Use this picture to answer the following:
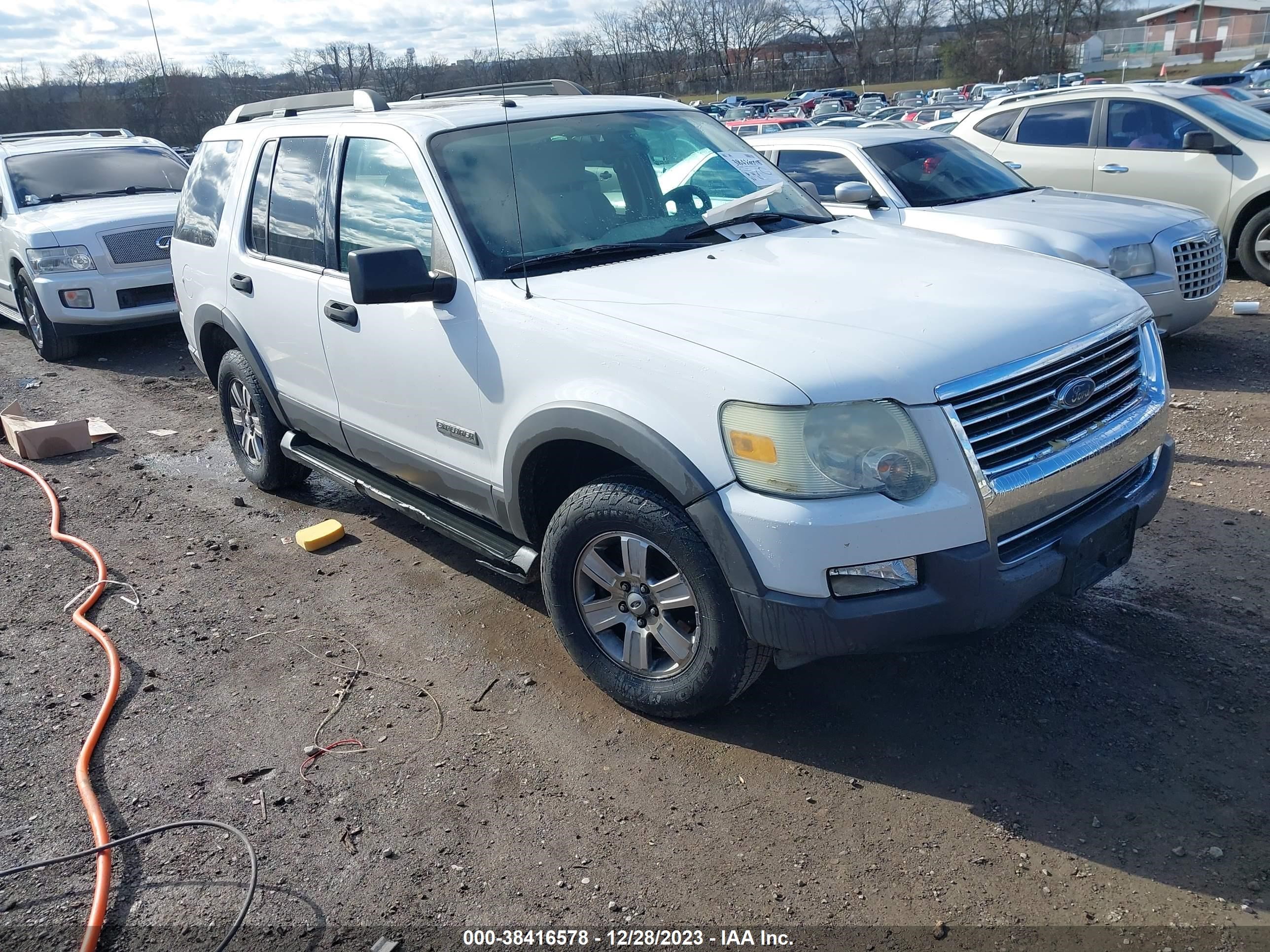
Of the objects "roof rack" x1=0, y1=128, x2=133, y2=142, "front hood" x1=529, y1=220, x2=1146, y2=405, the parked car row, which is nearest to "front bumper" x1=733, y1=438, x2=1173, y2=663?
the parked car row

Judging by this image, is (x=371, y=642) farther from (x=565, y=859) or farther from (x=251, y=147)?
(x=251, y=147)

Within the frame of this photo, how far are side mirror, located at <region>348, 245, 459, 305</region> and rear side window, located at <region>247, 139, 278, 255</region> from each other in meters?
1.75

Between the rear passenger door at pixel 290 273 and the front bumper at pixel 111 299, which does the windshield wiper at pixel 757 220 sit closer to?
the rear passenger door at pixel 290 273

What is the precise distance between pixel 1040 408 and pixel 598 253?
1648mm

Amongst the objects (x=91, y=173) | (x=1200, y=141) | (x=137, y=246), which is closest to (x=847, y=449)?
(x=1200, y=141)

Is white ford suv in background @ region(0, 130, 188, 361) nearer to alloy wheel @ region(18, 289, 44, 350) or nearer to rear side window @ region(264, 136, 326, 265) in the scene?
alloy wheel @ region(18, 289, 44, 350)

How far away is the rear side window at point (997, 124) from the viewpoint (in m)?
10.1

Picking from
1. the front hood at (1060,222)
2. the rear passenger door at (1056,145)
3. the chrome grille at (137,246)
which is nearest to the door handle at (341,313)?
the front hood at (1060,222)

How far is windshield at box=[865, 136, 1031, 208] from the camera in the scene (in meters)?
7.62

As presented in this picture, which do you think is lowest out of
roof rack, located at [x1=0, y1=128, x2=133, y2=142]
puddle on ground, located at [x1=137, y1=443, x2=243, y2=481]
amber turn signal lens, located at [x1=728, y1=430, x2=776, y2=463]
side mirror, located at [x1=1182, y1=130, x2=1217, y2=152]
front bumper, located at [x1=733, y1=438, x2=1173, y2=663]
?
puddle on ground, located at [x1=137, y1=443, x2=243, y2=481]

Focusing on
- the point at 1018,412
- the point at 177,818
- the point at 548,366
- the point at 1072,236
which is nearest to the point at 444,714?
the point at 177,818

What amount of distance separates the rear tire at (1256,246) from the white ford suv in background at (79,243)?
987 centimetres

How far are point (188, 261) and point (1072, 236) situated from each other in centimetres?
550

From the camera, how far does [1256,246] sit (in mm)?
9133
